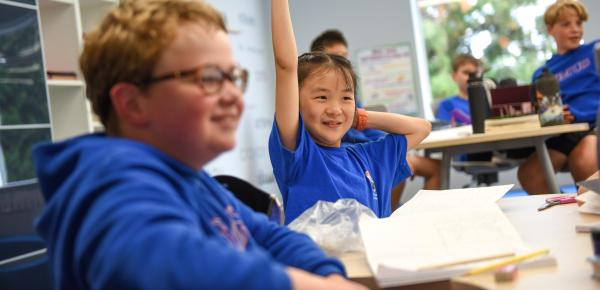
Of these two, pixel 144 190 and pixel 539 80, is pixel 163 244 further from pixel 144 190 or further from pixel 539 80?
pixel 539 80

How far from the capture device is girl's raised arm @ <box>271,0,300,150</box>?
5.21ft

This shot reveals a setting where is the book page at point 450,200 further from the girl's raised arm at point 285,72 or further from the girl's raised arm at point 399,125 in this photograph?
the girl's raised arm at point 399,125

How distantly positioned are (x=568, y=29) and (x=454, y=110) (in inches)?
74.0

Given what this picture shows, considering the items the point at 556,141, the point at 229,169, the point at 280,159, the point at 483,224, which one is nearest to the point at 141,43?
the point at 483,224

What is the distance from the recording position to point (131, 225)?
660mm

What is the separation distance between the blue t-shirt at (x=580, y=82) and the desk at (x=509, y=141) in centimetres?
43

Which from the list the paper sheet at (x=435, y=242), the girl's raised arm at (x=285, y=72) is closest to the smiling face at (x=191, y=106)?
the paper sheet at (x=435, y=242)

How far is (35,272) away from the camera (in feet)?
10.8

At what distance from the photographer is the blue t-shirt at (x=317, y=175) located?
1744mm

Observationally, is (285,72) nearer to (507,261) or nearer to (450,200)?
(450,200)

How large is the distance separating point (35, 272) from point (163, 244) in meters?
2.89

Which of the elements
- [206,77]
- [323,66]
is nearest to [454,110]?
[323,66]

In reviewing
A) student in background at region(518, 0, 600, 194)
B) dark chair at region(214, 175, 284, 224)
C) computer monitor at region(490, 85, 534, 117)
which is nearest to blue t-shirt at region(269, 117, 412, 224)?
dark chair at region(214, 175, 284, 224)

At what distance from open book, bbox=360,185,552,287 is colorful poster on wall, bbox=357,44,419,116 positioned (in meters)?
6.41
